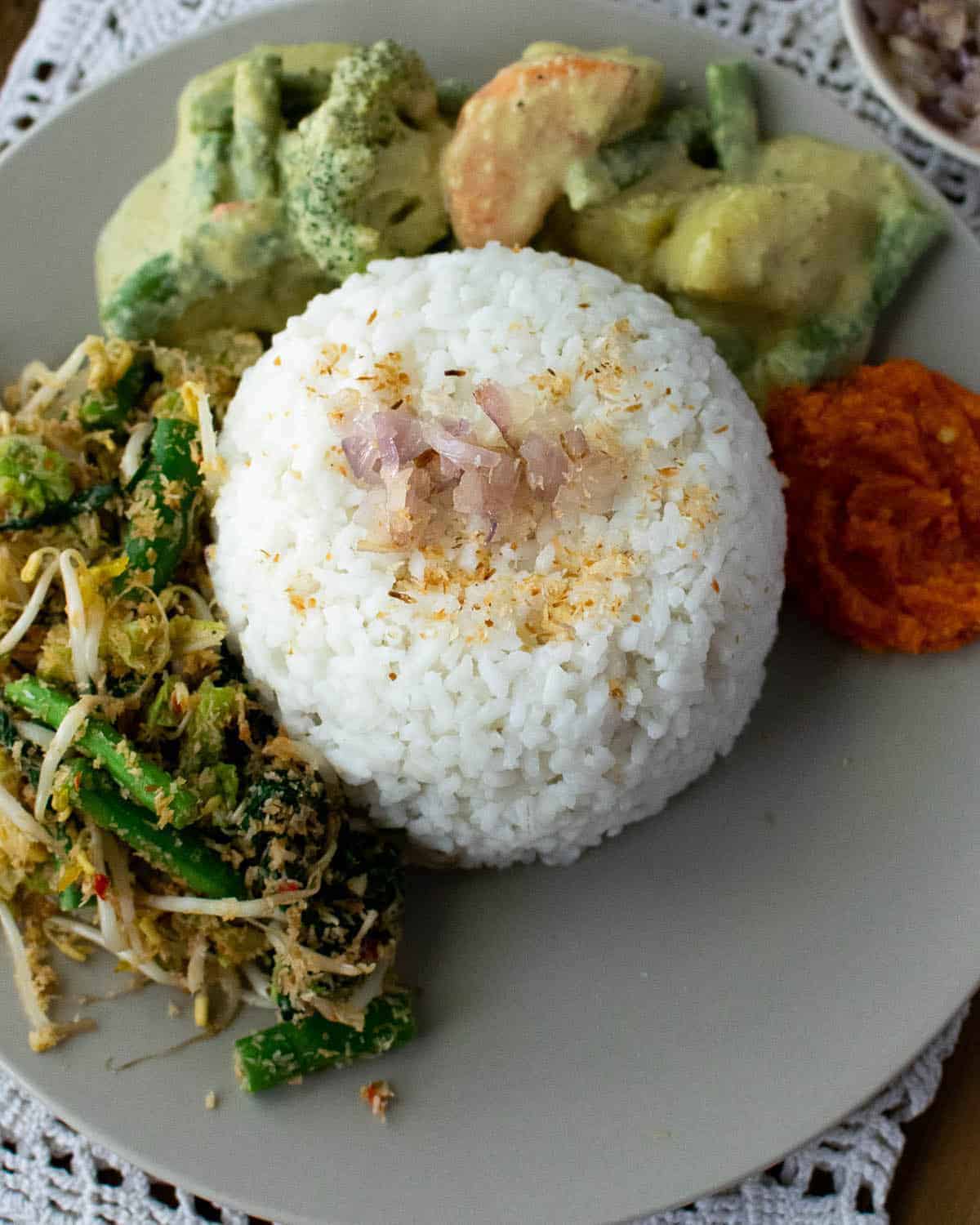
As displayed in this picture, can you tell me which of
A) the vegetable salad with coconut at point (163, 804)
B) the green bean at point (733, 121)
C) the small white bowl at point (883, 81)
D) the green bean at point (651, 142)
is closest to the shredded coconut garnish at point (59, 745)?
the vegetable salad with coconut at point (163, 804)

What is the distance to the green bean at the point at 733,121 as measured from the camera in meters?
2.80

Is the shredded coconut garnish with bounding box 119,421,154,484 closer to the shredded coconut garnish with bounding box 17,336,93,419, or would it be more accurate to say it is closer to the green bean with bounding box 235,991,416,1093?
the shredded coconut garnish with bounding box 17,336,93,419

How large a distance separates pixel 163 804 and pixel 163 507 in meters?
0.63

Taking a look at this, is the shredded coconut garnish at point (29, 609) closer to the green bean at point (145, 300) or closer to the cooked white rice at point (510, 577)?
the cooked white rice at point (510, 577)

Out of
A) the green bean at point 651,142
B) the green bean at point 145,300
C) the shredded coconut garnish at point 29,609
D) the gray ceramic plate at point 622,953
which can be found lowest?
the gray ceramic plate at point 622,953

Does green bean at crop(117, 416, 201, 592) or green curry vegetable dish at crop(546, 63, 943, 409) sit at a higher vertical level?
green curry vegetable dish at crop(546, 63, 943, 409)

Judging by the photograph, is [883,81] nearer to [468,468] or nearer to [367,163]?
[367,163]

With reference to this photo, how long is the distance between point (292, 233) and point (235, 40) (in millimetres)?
613

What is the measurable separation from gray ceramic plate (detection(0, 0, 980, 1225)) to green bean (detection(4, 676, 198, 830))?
0.43 metres

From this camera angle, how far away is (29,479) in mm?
2564

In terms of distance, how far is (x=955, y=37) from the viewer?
285cm

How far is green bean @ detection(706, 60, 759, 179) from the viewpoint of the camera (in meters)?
2.80

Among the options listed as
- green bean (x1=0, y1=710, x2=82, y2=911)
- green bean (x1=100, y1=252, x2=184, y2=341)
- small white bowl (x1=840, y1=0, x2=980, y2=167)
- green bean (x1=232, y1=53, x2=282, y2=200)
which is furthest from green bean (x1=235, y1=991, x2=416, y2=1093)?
small white bowl (x1=840, y1=0, x2=980, y2=167)

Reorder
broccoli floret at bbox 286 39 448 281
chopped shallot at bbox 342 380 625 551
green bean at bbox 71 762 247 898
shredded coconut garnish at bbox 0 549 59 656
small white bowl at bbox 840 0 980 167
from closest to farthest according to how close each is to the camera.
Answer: chopped shallot at bbox 342 380 625 551, green bean at bbox 71 762 247 898, shredded coconut garnish at bbox 0 549 59 656, broccoli floret at bbox 286 39 448 281, small white bowl at bbox 840 0 980 167
